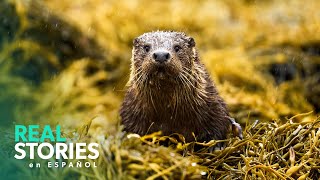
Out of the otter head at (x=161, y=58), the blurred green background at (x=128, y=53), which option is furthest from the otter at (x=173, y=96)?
the blurred green background at (x=128, y=53)

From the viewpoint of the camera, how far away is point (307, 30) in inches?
331

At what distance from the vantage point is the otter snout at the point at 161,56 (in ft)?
15.0

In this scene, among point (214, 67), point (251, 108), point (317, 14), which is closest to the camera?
point (251, 108)

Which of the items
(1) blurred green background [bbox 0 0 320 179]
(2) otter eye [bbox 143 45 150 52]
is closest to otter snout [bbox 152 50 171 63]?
(2) otter eye [bbox 143 45 150 52]

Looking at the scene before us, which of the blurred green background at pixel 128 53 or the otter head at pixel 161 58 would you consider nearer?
the otter head at pixel 161 58

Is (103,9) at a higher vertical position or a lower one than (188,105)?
higher

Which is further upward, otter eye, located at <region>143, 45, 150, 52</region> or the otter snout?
Answer: otter eye, located at <region>143, 45, 150, 52</region>

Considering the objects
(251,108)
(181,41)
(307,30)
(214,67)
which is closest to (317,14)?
(307,30)

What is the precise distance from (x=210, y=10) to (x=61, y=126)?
4900 millimetres

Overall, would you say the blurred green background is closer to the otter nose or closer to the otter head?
the otter head

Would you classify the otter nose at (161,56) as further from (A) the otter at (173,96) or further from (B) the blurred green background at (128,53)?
(B) the blurred green background at (128,53)

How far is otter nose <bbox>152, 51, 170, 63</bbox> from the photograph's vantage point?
457 centimetres

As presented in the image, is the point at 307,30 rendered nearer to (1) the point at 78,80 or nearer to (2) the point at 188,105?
(1) the point at 78,80

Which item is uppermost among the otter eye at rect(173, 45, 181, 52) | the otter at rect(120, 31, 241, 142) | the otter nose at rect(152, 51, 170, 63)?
the otter eye at rect(173, 45, 181, 52)
